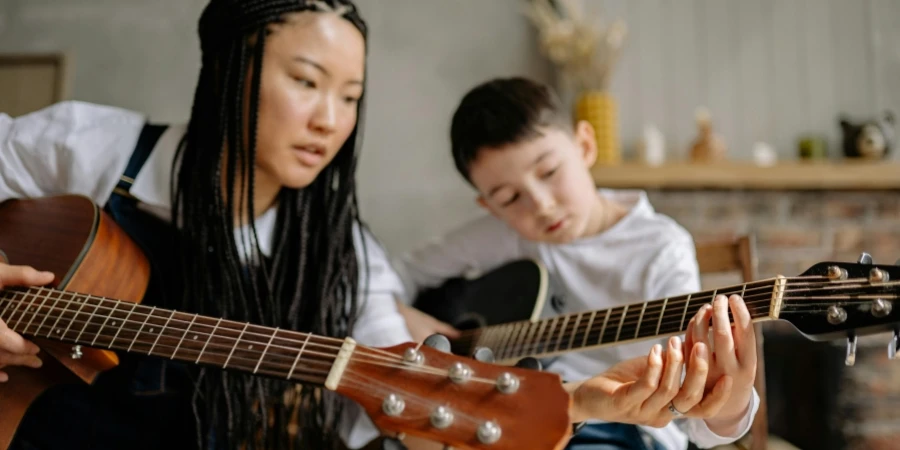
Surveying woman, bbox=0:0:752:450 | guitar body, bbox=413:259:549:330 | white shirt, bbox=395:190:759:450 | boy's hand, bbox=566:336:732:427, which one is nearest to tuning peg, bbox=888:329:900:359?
boy's hand, bbox=566:336:732:427

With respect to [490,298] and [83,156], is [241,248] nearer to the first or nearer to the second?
[83,156]

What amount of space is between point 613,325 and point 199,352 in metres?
0.44

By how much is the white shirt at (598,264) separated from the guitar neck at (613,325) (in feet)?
0.22

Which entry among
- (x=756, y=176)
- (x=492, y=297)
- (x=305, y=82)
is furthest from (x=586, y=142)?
(x=756, y=176)

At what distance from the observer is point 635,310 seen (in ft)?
2.38

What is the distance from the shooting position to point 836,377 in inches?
61.7

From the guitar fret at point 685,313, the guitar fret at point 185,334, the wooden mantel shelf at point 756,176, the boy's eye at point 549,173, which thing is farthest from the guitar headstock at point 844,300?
the wooden mantel shelf at point 756,176

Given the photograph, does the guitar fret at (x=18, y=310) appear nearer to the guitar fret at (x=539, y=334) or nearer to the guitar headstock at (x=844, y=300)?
the guitar fret at (x=539, y=334)

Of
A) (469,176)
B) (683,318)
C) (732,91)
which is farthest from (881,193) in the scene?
(683,318)

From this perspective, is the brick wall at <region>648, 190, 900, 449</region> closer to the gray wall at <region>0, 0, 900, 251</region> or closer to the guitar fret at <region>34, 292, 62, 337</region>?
the gray wall at <region>0, 0, 900, 251</region>

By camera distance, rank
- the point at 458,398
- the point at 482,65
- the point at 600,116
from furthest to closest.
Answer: the point at 600,116, the point at 482,65, the point at 458,398

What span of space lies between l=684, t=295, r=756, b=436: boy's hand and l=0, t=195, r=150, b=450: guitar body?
1.92ft

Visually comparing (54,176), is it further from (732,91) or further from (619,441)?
(732,91)

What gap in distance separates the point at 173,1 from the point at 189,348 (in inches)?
20.3
